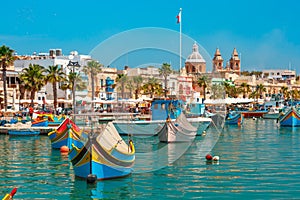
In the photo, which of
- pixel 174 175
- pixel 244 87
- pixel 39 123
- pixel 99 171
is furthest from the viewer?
pixel 244 87

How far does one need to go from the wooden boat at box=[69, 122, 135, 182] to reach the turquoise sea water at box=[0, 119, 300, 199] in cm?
42

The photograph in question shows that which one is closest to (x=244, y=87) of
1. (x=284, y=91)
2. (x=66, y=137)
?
(x=284, y=91)

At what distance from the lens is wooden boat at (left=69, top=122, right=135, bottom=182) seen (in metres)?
24.4

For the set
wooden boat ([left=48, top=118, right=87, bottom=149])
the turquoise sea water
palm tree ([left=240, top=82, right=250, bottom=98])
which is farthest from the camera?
palm tree ([left=240, top=82, right=250, bottom=98])

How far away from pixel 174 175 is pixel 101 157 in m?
4.25

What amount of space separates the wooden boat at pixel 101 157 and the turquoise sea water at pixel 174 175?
42cm

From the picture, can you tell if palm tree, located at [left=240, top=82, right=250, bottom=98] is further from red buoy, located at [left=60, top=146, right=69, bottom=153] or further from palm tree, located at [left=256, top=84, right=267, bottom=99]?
red buoy, located at [left=60, top=146, right=69, bottom=153]

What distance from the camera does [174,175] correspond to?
88.5ft

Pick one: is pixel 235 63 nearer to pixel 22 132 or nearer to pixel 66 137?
pixel 22 132

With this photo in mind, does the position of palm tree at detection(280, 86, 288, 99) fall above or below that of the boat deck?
above

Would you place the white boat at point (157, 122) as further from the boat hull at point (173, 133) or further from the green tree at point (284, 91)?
the green tree at point (284, 91)

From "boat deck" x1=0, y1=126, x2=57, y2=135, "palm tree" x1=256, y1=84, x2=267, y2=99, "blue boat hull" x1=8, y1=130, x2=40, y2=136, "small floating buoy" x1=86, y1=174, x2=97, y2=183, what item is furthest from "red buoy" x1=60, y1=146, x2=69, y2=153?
"palm tree" x1=256, y1=84, x2=267, y2=99

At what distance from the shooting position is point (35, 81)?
7138cm

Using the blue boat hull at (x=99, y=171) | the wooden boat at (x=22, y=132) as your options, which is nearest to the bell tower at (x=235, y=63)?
the wooden boat at (x=22, y=132)
